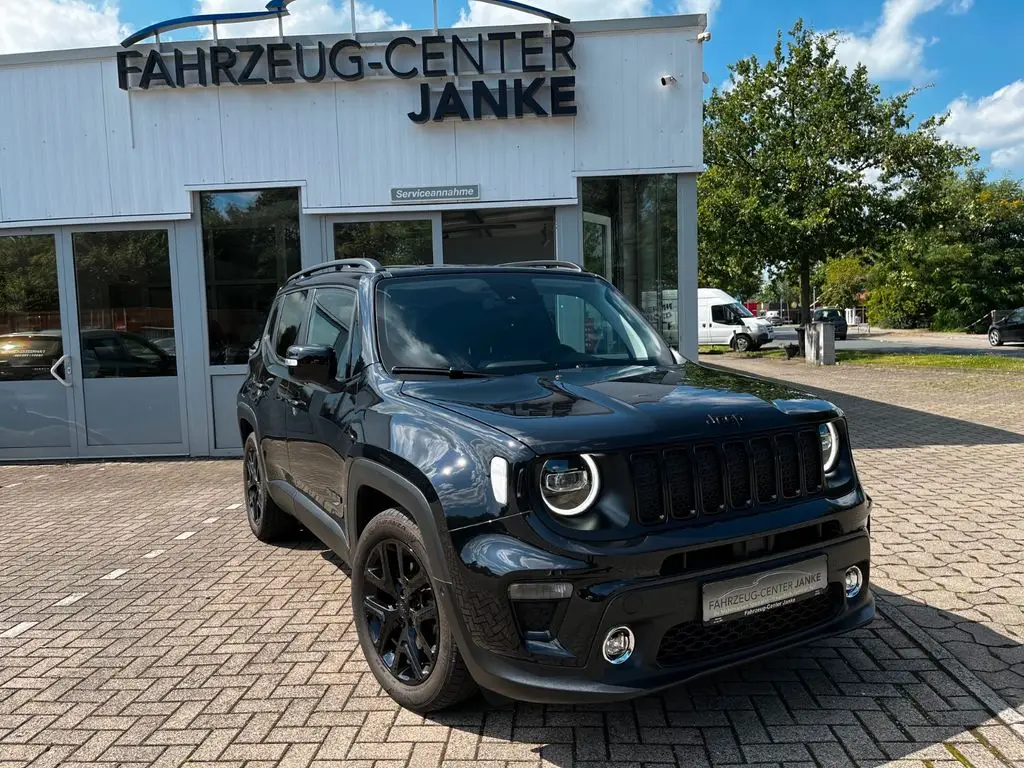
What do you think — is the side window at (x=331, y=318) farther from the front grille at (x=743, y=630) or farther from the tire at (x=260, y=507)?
the front grille at (x=743, y=630)

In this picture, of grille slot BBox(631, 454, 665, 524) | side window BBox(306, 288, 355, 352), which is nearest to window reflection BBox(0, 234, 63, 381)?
side window BBox(306, 288, 355, 352)

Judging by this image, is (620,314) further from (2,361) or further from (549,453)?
(2,361)

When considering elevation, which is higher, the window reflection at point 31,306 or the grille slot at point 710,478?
the window reflection at point 31,306

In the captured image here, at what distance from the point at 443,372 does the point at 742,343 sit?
2871 cm

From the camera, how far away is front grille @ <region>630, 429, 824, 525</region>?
2678 millimetres

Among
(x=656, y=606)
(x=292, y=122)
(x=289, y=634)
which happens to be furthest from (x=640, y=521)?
(x=292, y=122)

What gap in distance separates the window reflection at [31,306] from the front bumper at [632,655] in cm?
868

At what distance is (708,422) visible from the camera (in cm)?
282

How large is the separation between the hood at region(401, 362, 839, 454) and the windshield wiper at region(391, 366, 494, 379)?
0.08 m

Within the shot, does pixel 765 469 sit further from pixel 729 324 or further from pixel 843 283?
pixel 843 283

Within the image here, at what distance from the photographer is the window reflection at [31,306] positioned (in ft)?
30.8

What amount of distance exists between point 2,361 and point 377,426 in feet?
27.2

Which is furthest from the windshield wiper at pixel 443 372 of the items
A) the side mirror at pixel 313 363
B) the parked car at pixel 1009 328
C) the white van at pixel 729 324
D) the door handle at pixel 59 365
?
the parked car at pixel 1009 328

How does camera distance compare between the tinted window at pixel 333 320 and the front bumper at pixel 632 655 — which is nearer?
the front bumper at pixel 632 655
